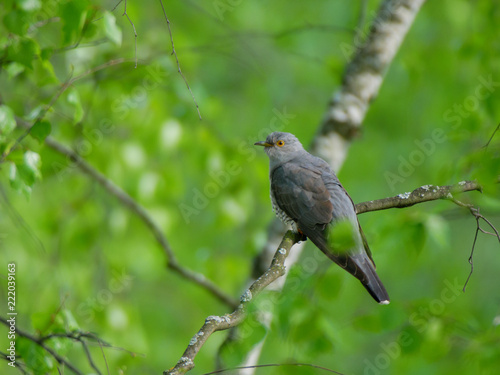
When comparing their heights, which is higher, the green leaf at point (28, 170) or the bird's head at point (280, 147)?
the bird's head at point (280, 147)

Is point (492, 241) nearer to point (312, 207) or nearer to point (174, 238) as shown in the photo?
point (174, 238)

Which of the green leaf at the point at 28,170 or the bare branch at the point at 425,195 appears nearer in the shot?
the green leaf at the point at 28,170

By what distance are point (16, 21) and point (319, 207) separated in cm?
253

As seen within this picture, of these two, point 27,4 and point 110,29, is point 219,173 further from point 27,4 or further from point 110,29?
point 27,4

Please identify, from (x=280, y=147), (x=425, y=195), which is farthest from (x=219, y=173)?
(x=425, y=195)

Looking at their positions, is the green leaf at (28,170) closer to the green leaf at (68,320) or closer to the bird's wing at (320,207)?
the green leaf at (68,320)

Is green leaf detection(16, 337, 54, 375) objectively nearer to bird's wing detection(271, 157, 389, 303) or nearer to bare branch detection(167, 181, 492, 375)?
bare branch detection(167, 181, 492, 375)

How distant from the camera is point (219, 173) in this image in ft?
16.7

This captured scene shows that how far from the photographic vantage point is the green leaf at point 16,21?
97.3 inches

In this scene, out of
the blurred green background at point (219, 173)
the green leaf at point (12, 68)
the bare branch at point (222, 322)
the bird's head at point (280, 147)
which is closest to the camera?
the bare branch at point (222, 322)

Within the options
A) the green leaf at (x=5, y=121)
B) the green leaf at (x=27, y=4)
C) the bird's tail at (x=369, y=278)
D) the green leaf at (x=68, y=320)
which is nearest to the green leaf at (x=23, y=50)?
the green leaf at (x=27, y=4)

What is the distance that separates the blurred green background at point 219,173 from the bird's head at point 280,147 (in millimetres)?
172

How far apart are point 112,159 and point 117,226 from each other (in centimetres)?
63

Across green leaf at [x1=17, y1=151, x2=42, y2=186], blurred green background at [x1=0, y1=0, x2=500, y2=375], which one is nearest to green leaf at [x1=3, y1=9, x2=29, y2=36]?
blurred green background at [x1=0, y1=0, x2=500, y2=375]
